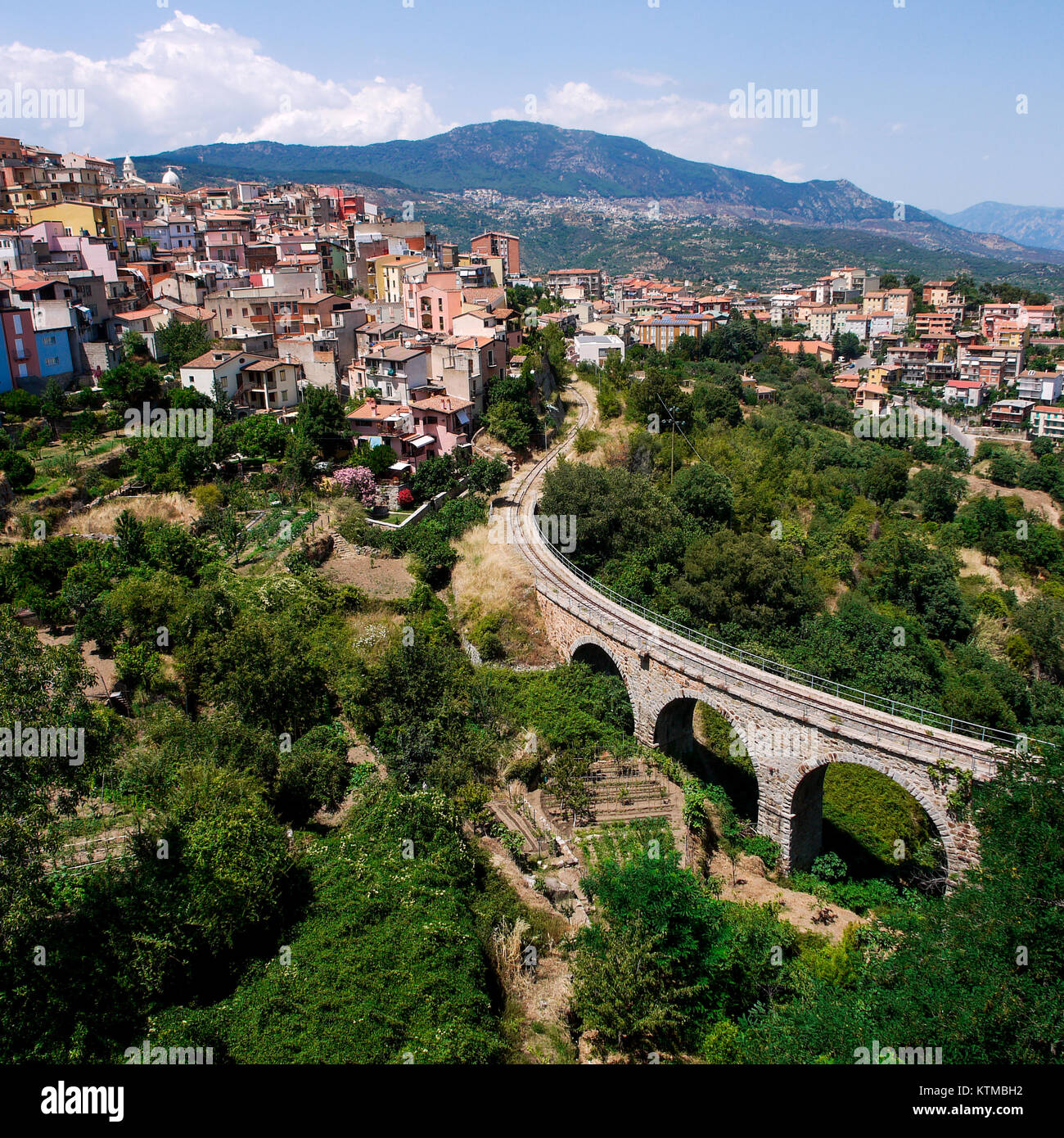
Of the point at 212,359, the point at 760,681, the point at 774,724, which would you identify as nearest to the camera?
the point at 774,724

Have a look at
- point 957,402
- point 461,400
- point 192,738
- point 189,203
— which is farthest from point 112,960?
point 957,402

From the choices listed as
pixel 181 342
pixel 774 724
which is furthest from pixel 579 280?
pixel 774 724

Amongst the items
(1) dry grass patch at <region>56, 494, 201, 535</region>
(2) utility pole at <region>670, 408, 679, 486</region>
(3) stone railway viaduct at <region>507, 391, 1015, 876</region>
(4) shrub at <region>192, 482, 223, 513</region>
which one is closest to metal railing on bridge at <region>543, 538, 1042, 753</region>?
(3) stone railway viaduct at <region>507, 391, 1015, 876</region>

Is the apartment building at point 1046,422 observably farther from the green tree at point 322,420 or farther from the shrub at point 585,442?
the green tree at point 322,420

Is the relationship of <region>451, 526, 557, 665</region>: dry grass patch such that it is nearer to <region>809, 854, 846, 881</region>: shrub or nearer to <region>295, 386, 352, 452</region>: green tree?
<region>809, 854, 846, 881</region>: shrub

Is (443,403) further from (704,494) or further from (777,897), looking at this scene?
(777,897)
